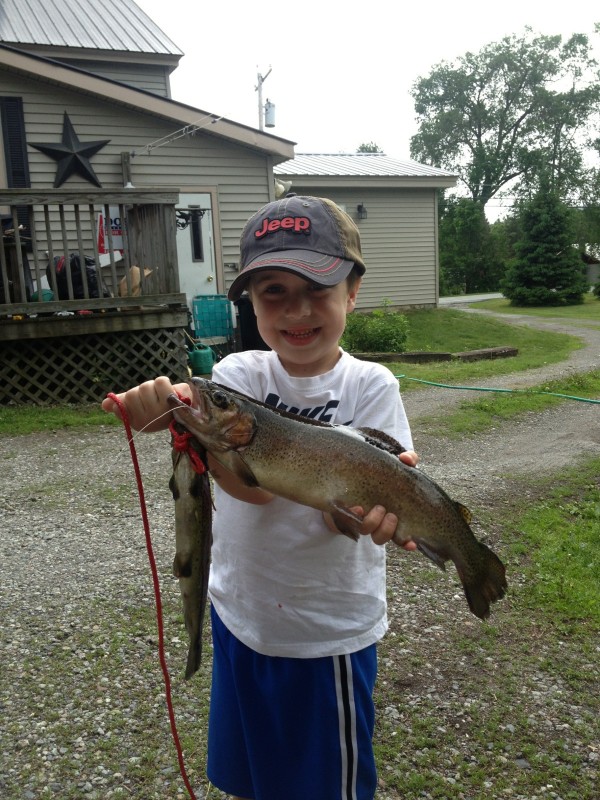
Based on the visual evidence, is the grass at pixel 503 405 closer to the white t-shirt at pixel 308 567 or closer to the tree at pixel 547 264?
the white t-shirt at pixel 308 567

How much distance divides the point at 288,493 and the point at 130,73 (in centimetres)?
1682

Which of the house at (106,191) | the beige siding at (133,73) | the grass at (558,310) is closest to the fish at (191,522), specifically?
the house at (106,191)

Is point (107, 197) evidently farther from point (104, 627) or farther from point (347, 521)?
point (347, 521)

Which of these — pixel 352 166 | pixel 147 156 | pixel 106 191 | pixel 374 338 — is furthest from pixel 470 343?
pixel 106 191

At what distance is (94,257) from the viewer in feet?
35.0

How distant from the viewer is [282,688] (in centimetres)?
220

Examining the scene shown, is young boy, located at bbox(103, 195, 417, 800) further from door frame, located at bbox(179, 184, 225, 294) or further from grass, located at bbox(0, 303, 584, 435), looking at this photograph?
door frame, located at bbox(179, 184, 225, 294)

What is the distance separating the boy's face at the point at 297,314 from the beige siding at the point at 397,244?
20.3m

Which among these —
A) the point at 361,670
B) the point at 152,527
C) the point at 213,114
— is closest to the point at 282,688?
the point at 361,670

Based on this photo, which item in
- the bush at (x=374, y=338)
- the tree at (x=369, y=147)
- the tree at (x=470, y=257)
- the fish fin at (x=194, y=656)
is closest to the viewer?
the fish fin at (x=194, y=656)

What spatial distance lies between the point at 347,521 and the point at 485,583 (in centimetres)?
46

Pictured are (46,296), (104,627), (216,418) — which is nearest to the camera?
(216,418)

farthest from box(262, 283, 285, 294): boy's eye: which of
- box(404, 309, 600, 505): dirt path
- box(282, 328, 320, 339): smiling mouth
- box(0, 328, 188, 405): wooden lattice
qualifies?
box(0, 328, 188, 405): wooden lattice

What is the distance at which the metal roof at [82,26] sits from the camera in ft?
51.8
